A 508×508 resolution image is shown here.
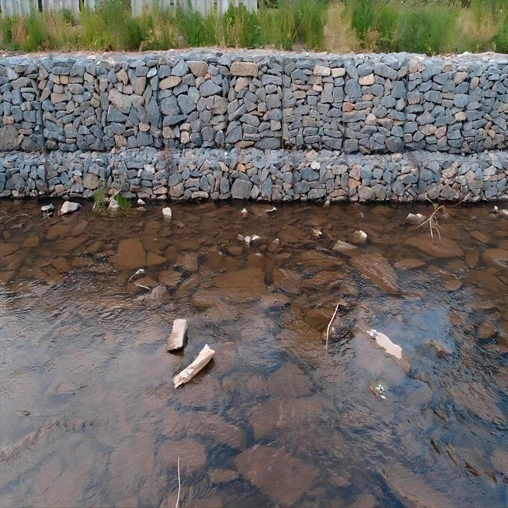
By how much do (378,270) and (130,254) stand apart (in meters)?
2.77

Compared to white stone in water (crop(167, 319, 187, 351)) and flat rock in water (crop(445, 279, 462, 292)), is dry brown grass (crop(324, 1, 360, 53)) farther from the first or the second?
white stone in water (crop(167, 319, 187, 351))

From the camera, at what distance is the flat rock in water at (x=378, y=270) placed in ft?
17.2

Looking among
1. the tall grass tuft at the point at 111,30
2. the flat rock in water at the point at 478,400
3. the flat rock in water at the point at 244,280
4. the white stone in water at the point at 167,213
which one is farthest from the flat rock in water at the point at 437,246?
the tall grass tuft at the point at 111,30

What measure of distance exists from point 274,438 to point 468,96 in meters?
5.75

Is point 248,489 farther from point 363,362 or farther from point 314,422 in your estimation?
point 363,362

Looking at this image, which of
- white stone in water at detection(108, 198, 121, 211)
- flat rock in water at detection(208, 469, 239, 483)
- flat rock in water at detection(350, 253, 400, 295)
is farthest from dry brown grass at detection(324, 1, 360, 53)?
flat rock in water at detection(208, 469, 239, 483)

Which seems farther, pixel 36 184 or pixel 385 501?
pixel 36 184

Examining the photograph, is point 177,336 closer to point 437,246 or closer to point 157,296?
point 157,296

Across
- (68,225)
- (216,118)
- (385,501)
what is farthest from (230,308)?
(216,118)

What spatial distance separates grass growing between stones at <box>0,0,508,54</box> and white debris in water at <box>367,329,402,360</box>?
522 centimetres

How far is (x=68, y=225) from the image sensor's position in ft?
21.4

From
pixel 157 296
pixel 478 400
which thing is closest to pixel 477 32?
pixel 478 400

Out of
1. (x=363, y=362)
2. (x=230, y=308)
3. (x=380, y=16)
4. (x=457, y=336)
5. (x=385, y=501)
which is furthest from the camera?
(x=380, y=16)

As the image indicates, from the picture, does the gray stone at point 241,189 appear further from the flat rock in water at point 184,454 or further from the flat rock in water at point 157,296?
the flat rock in water at point 184,454
